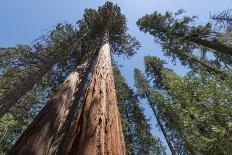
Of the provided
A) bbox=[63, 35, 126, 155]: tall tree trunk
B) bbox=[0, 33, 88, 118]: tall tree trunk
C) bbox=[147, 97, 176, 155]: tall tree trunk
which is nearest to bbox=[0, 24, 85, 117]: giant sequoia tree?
bbox=[0, 33, 88, 118]: tall tree trunk

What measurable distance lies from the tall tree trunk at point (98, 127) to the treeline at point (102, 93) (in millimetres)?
13

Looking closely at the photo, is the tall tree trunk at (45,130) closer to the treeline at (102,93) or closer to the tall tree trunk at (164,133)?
the treeline at (102,93)

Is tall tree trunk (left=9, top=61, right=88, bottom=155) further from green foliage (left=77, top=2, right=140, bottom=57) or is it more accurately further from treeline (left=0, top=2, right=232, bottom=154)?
green foliage (left=77, top=2, right=140, bottom=57)

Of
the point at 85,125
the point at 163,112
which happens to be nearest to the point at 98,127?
the point at 85,125

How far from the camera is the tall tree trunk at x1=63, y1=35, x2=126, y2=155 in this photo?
2979 millimetres

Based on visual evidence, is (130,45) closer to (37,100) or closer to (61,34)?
(61,34)

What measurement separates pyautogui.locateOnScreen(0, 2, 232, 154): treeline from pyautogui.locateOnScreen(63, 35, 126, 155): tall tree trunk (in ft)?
0.04

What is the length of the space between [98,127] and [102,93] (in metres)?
1.10

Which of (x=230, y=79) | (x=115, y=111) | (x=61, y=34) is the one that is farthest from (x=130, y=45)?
(x=115, y=111)

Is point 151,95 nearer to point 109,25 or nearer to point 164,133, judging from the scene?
point 164,133

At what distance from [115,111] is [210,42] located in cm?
1190

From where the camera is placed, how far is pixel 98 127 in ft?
10.8

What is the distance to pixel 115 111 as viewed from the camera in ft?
13.1

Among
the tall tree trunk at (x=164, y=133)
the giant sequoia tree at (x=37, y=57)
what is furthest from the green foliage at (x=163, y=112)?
the giant sequoia tree at (x=37, y=57)
